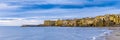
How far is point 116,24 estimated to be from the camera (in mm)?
198250

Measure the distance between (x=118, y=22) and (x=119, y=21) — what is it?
992 mm

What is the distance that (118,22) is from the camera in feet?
652

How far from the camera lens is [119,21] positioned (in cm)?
19862

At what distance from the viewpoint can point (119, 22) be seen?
198 meters

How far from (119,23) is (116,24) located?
2.19 meters

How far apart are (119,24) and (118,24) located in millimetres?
843

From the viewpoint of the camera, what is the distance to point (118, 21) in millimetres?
199375

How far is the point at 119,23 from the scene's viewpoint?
19788 cm

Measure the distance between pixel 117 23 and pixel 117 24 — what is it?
2639mm

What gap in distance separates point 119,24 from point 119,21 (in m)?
4.13

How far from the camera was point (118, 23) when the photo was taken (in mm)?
198375

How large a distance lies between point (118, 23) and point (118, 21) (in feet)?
5.71

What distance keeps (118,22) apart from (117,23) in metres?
1.11

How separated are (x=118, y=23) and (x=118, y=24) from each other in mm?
2763
